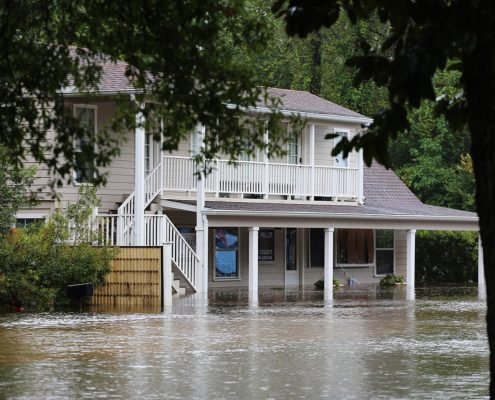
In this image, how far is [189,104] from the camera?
38.1ft

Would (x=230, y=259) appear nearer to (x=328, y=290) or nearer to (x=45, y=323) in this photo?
(x=328, y=290)

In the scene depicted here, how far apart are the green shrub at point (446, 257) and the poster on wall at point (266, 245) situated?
7226mm

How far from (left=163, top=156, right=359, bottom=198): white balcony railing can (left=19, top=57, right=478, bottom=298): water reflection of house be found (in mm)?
34

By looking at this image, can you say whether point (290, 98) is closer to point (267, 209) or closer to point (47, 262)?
point (267, 209)

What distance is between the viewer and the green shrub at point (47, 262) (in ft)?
89.9

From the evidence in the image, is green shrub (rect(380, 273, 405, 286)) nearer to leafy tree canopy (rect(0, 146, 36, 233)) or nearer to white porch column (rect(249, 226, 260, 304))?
white porch column (rect(249, 226, 260, 304))

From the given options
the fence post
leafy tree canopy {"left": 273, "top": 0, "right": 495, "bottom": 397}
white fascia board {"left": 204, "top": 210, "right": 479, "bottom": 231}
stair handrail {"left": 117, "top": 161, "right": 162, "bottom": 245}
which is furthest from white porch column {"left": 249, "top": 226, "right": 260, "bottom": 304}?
leafy tree canopy {"left": 273, "top": 0, "right": 495, "bottom": 397}

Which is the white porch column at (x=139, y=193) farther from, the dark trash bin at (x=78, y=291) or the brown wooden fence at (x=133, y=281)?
the dark trash bin at (x=78, y=291)

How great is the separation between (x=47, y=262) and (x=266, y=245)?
49.1ft

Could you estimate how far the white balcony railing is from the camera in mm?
35375

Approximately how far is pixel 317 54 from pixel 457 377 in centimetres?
4283

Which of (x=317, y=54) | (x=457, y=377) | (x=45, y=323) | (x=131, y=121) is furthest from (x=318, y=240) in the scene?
(x=131, y=121)

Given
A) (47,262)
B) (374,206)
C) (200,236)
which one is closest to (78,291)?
(47,262)

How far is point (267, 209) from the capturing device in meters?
36.2
